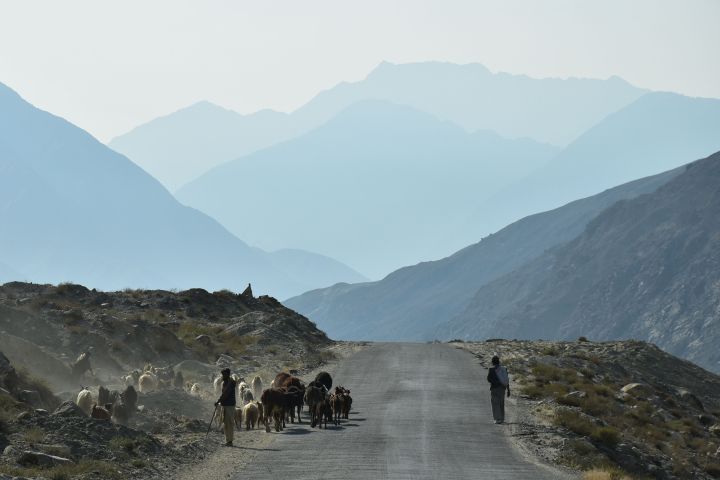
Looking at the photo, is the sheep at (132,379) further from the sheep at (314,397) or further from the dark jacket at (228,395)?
the dark jacket at (228,395)

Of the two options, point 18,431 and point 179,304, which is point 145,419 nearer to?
point 18,431

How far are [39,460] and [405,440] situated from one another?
36.9ft

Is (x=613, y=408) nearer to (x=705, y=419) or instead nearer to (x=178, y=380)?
(x=705, y=419)

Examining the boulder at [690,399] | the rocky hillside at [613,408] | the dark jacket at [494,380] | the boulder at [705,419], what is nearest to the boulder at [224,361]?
the rocky hillside at [613,408]

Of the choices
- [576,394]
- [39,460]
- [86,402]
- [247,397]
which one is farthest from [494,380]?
[39,460]

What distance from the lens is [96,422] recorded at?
27484mm

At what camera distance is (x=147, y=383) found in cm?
3962

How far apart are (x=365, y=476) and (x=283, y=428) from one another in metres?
9.38

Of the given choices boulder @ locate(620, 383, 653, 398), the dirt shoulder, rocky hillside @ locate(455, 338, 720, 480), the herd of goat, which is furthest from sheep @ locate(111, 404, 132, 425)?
boulder @ locate(620, 383, 653, 398)

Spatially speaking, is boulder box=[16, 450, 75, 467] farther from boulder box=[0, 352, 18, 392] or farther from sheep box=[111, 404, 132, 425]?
boulder box=[0, 352, 18, 392]

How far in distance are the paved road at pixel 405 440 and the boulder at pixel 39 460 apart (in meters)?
4.25

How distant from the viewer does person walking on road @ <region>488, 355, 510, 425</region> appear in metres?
33.6

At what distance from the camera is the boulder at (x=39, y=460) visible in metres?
23.4

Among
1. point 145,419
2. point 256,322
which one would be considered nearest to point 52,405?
point 145,419
